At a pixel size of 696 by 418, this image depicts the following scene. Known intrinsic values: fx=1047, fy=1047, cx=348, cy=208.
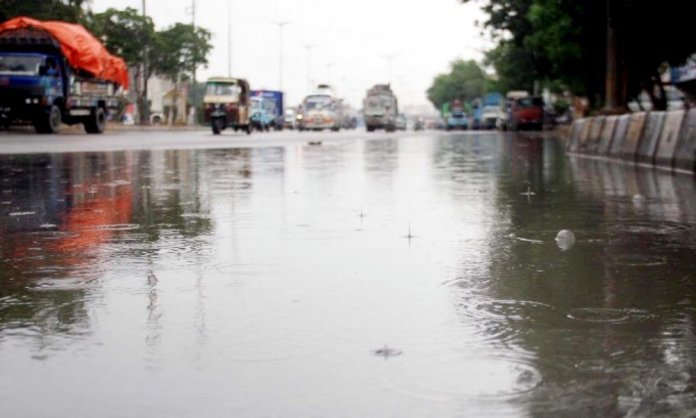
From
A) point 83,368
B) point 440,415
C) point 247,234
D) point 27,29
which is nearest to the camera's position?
point 440,415

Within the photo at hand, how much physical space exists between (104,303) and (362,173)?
419 inches

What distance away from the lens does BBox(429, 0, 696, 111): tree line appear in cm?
2397

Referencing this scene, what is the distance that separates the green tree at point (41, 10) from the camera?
51312 millimetres

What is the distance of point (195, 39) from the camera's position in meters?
88.9

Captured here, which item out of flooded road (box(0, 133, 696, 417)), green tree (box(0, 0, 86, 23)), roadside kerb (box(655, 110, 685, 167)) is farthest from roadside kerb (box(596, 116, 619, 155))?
green tree (box(0, 0, 86, 23))

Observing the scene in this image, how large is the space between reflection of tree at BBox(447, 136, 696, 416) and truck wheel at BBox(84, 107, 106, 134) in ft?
108

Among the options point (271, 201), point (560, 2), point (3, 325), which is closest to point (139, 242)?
point (3, 325)

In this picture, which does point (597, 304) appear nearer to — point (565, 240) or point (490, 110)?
point (565, 240)

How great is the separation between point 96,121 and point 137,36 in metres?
39.6

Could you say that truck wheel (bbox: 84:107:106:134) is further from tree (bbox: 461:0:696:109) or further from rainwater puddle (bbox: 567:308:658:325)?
rainwater puddle (bbox: 567:308:658:325)

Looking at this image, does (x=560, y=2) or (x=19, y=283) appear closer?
(x=19, y=283)

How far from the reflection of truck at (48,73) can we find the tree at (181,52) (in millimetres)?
47248

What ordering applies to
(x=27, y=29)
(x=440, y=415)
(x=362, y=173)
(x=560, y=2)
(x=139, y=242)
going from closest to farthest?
(x=440, y=415) < (x=139, y=242) < (x=362, y=173) < (x=560, y=2) < (x=27, y=29)

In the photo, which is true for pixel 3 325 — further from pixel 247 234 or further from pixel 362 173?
pixel 362 173
